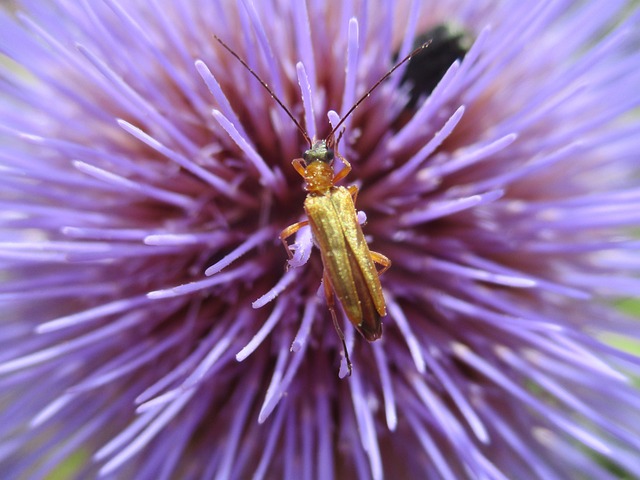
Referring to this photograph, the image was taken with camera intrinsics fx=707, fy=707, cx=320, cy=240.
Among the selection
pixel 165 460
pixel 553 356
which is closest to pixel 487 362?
pixel 553 356

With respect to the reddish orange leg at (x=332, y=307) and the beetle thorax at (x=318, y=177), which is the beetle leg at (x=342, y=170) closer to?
the beetle thorax at (x=318, y=177)

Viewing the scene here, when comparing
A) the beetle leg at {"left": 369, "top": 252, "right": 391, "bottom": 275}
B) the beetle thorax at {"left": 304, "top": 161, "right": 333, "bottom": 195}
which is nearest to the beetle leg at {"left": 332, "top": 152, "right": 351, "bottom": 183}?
the beetle thorax at {"left": 304, "top": 161, "right": 333, "bottom": 195}

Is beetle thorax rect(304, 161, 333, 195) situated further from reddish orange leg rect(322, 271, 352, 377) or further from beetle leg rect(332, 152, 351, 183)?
reddish orange leg rect(322, 271, 352, 377)

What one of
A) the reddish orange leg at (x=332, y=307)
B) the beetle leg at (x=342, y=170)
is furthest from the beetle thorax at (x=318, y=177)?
the reddish orange leg at (x=332, y=307)

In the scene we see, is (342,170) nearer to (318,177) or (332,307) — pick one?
(318,177)

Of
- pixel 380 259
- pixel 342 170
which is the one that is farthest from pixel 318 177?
pixel 380 259

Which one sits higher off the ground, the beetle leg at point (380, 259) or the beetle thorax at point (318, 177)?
the beetle thorax at point (318, 177)

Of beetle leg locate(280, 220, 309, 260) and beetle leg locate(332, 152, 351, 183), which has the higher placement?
beetle leg locate(332, 152, 351, 183)

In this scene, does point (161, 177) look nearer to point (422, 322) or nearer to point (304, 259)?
point (304, 259)
